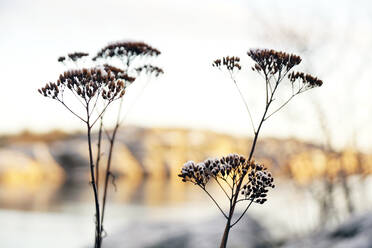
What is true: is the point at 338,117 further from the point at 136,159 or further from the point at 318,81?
the point at 136,159

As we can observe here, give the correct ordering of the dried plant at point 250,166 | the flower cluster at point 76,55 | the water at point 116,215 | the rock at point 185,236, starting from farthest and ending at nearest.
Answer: the water at point 116,215, the rock at point 185,236, the flower cluster at point 76,55, the dried plant at point 250,166

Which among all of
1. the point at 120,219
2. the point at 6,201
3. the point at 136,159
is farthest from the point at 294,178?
the point at 136,159

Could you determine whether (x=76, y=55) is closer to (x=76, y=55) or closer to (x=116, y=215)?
(x=76, y=55)

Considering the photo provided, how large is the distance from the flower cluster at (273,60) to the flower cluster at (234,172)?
55cm

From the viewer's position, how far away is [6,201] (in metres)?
20.0

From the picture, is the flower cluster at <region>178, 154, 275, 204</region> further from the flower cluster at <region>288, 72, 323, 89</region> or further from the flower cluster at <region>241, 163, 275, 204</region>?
the flower cluster at <region>288, 72, 323, 89</region>

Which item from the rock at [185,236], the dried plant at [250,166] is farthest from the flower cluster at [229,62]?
the rock at [185,236]

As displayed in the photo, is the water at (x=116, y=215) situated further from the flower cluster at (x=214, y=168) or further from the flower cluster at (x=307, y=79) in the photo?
the flower cluster at (x=307, y=79)

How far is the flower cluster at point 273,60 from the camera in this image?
2.71 metres

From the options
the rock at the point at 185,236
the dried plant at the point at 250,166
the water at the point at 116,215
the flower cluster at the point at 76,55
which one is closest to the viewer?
the dried plant at the point at 250,166

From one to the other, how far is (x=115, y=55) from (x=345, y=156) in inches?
255

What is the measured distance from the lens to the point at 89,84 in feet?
9.07

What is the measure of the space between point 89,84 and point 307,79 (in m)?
1.28

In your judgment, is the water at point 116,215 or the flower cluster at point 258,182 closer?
the flower cluster at point 258,182
